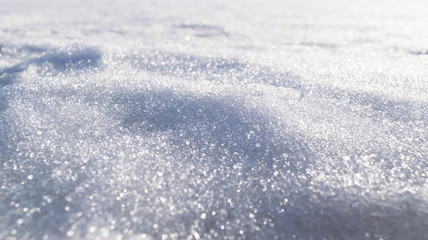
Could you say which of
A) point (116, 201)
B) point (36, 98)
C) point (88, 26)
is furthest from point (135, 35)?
point (116, 201)

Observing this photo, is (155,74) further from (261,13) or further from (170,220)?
(261,13)

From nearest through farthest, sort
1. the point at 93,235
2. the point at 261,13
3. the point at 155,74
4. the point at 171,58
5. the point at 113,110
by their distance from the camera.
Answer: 1. the point at 93,235
2. the point at 113,110
3. the point at 155,74
4. the point at 171,58
5. the point at 261,13

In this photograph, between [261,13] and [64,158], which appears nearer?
[64,158]

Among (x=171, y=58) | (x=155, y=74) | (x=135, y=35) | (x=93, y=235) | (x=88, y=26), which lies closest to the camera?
(x=93, y=235)

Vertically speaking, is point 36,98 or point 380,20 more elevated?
point 380,20
